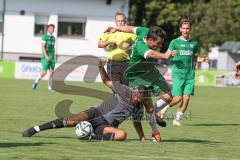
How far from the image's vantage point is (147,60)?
1236 centimetres

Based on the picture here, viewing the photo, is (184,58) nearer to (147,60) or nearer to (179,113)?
(179,113)

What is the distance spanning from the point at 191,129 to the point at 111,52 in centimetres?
277

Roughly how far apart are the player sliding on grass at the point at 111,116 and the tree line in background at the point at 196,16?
186ft

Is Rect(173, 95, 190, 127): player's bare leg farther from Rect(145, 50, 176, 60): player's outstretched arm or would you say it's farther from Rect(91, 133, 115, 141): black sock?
Rect(145, 50, 176, 60): player's outstretched arm

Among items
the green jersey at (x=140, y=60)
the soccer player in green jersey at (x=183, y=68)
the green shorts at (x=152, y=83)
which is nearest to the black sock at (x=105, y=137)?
the green shorts at (x=152, y=83)

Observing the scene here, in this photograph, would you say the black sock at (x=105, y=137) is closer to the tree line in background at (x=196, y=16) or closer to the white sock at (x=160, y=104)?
the white sock at (x=160, y=104)

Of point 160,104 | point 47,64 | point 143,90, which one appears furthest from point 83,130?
point 47,64

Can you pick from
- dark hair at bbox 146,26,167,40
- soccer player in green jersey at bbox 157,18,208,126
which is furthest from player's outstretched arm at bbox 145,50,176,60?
soccer player in green jersey at bbox 157,18,208,126

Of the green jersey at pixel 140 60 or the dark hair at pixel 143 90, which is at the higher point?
the green jersey at pixel 140 60

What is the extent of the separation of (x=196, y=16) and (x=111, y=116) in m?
58.7

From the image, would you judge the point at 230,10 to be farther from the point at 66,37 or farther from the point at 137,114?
the point at 137,114

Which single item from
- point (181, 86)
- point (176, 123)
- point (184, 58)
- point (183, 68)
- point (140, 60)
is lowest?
point (176, 123)

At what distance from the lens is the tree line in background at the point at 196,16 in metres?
69.2

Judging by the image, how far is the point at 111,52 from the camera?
56.1 feet
